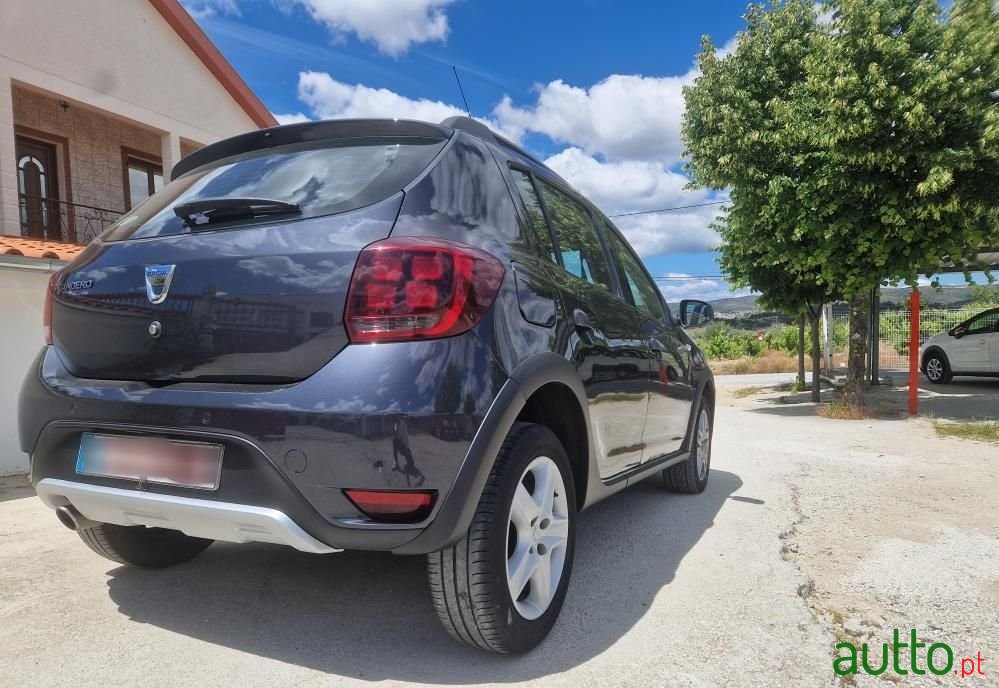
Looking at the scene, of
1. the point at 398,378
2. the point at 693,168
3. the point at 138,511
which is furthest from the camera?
the point at 693,168

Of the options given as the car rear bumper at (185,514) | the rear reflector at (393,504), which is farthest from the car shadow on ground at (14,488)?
the rear reflector at (393,504)

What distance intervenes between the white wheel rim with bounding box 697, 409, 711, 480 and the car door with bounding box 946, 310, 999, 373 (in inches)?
474

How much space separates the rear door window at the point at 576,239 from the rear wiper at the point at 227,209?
119 centimetres

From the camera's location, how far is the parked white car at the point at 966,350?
45.2ft

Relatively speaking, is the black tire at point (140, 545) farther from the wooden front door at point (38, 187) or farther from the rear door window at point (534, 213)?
the wooden front door at point (38, 187)

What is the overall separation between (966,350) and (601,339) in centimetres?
1465

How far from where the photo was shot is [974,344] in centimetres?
1409

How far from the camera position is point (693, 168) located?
36.5ft

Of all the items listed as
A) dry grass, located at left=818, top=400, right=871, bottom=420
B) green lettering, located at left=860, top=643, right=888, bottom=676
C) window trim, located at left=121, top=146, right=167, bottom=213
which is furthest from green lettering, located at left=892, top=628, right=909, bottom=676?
window trim, located at left=121, top=146, right=167, bottom=213

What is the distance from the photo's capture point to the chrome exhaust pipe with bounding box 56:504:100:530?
2.31m

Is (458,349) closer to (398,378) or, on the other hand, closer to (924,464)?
(398,378)

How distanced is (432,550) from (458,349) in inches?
22.5

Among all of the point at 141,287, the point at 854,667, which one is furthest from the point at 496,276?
the point at 854,667

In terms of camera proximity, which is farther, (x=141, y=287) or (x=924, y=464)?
(x=924, y=464)
